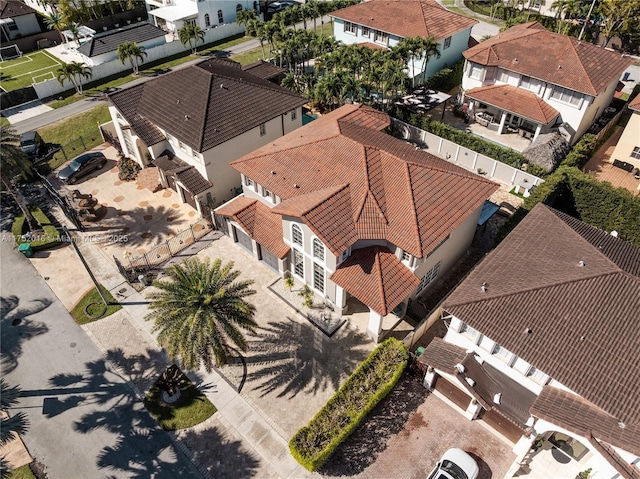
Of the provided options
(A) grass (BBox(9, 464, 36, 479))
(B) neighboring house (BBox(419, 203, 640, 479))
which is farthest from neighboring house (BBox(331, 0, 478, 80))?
(A) grass (BBox(9, 464, 36, 479))

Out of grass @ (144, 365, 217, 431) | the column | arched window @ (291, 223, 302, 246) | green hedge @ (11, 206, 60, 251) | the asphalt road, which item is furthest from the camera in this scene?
green hedge @ (11, 206, 60, 251)

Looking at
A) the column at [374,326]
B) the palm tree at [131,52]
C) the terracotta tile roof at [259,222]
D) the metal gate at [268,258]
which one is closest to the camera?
the column at [374,326]

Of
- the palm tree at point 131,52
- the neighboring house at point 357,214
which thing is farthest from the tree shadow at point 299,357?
the palm tree at point 131,52

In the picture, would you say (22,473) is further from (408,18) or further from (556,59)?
(408,18)

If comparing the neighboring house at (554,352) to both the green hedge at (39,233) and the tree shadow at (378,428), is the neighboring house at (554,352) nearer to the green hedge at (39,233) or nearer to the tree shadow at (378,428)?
the tree shadow at (378,428)

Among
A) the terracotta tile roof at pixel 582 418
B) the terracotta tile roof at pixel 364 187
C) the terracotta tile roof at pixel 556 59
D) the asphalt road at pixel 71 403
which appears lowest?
the asphalt road at pixel 71 403

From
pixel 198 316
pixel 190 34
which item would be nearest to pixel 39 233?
pixel 198 316

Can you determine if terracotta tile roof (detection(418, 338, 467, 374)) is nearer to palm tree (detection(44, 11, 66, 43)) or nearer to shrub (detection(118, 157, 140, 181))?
shrub (detection(118, 157, 140, 181))
